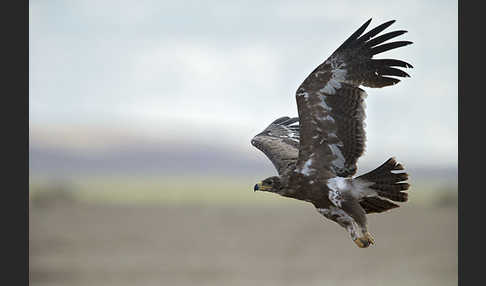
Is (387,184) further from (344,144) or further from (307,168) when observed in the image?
(307,168)

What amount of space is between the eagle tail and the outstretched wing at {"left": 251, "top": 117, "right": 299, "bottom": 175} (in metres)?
0.59

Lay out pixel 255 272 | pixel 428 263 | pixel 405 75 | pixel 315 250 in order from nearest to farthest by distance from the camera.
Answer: pixel 405 75, pixel 428 263, pixel 255 272, pixel 315 250

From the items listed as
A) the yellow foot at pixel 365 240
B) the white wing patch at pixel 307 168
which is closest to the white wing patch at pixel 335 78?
the white wing patch at pixel 307 168

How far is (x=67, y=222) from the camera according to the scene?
59.5ft

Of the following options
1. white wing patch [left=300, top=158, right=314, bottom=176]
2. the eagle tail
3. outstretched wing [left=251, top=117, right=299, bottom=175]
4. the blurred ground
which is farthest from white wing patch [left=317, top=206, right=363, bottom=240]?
the blurred ground

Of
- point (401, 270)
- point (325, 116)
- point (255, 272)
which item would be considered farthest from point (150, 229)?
point (325, 116)

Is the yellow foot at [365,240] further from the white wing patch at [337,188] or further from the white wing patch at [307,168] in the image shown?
the white wing patch at [307,168]

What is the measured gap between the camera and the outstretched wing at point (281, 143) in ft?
16.5

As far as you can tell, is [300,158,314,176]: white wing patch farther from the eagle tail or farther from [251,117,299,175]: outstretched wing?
the eagle tail

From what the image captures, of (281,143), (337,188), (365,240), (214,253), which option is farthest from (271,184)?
(214,253)

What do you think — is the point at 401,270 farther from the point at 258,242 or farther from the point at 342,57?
the point at 342,57

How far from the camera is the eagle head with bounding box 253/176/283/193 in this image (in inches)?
178

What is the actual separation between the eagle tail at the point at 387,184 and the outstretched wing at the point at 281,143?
0.59 metres

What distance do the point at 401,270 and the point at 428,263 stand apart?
0.77 metres
